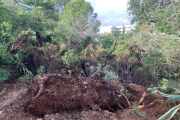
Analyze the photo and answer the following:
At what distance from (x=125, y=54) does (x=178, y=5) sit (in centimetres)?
522

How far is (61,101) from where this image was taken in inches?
180

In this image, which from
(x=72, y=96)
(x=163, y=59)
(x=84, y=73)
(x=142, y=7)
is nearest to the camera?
(x=72, y=96)

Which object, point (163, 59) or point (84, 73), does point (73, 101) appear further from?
point (163, 59)

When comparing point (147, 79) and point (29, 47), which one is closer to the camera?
point (147, 79)

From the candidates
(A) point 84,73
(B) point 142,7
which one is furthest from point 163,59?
(B) point 142,7

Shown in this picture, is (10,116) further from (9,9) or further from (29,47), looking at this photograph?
(9,9)

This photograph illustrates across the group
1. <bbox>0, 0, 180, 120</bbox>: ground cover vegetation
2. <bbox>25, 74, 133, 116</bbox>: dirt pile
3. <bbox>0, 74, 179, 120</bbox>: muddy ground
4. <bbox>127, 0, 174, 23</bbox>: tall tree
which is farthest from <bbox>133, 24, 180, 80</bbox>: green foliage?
<bbox>127, 0, 174, 23</bbox>: tall tree

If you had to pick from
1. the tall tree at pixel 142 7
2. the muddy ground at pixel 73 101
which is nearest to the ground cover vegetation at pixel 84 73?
the muddy ground at pixel 73 101

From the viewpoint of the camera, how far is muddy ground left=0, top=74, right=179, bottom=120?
3938 millimetres

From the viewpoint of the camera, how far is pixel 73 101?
15.4 feet

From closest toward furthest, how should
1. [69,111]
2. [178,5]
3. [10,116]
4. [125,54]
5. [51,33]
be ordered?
[10,116], [69,111], [125,54], [178,5], [51,33]

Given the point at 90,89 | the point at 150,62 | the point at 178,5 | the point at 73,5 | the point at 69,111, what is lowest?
the point at 69,111

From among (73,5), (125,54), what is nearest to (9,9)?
(125,54)

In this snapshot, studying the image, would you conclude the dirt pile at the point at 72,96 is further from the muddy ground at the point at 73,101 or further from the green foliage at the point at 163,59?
the green foliage at the point at 163,59
